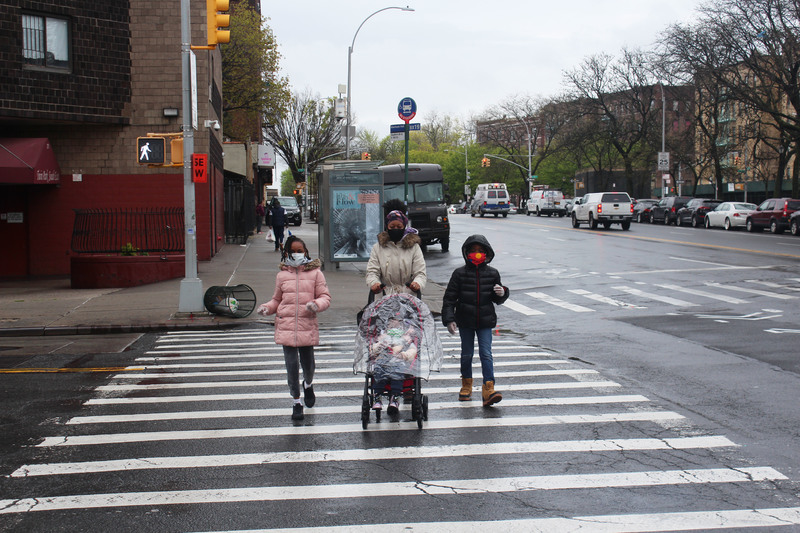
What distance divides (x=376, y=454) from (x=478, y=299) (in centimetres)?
212

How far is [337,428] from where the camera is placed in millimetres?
7043

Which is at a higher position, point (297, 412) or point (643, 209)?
point (643, 209)

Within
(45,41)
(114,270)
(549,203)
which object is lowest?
(114,270)

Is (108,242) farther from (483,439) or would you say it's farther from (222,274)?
(483,439)

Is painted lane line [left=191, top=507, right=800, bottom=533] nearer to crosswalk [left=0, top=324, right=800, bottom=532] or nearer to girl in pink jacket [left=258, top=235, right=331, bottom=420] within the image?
crosswalk [left=0, top=324, right=800, bottom=532]

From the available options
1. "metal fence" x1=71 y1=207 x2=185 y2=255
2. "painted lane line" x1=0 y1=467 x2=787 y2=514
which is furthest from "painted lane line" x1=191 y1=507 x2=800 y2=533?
"metal fence" x1=71 y1=207 x2=185 y2=255

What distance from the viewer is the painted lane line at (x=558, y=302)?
15652mm

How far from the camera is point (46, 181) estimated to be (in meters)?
22.3

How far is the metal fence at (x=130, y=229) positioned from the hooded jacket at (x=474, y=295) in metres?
15.9

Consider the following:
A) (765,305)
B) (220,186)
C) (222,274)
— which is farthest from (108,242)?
(765,305)

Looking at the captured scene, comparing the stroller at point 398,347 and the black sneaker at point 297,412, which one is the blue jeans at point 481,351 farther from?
the black sneaker at point 297,412

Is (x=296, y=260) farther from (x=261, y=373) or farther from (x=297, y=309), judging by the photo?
(x=261, y=373)

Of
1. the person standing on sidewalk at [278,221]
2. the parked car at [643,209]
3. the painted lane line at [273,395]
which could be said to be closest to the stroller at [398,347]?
the painted lane line at [273,395]

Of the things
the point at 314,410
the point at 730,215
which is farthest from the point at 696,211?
the point at 314,410
